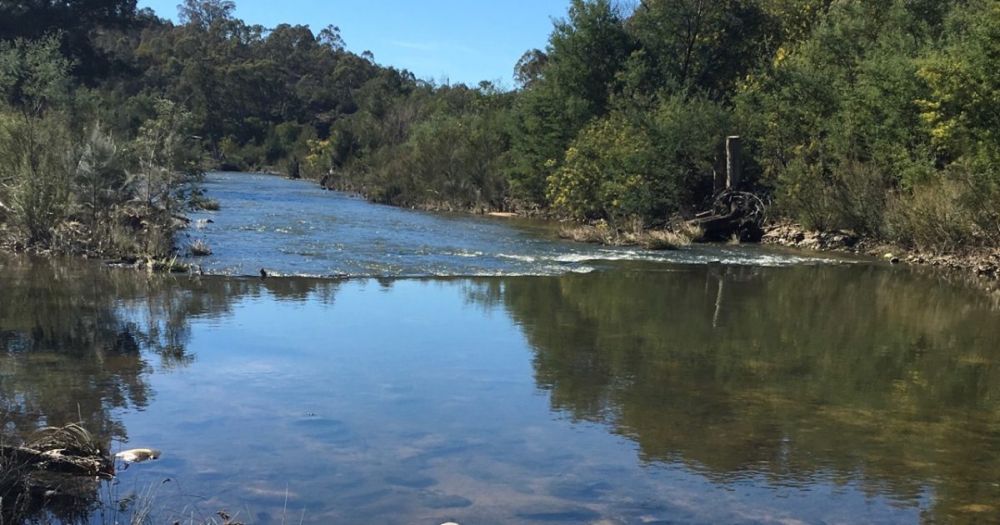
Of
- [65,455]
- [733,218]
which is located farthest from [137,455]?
[733,218]

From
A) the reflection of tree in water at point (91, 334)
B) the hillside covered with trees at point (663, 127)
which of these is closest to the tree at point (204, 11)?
the hillside covered with trees at point (663, 127)

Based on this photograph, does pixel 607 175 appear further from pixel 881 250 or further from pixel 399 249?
pixel 399 249

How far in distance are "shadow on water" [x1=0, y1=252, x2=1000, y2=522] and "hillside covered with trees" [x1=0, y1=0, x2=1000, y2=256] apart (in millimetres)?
4158

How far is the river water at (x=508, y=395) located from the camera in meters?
6.29

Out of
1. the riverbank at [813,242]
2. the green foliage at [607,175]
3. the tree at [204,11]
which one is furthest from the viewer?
the tree at [204,11]

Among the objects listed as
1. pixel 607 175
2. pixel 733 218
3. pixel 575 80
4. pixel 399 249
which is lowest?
pixel 399 249

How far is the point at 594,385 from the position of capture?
9430 millimetres

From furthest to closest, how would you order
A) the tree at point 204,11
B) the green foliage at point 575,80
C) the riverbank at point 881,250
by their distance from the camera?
the tree at point 204,11
the green foliage at point 575,80
the riverbank at point 881,250

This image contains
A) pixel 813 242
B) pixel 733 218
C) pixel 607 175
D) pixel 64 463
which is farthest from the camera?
pixel 607 175

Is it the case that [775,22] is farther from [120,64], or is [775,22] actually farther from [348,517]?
[120,64]

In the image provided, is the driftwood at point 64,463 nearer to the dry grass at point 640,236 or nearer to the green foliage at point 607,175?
the dry grass at point 640,236

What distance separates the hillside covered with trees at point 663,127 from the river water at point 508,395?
3.65 m

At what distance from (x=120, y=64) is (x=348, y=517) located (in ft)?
198

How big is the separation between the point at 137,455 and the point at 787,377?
6891 millimetres
